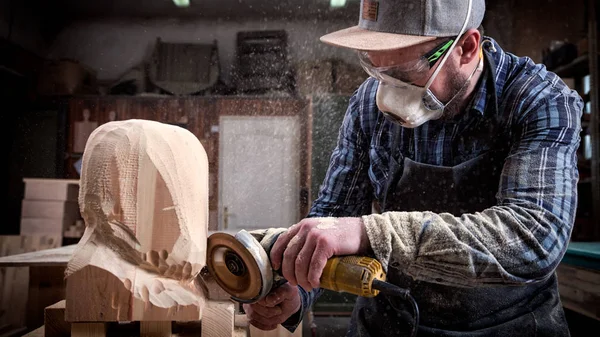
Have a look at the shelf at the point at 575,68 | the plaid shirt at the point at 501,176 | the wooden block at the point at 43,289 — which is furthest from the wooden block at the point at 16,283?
the shelf at the point at 575,68

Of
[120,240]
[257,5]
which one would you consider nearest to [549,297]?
[120,240]

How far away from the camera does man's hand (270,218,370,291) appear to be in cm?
93

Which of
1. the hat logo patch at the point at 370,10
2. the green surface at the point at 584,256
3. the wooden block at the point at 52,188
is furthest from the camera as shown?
the green surface at the point at 584,256

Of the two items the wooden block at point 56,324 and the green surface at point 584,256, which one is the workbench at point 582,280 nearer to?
the green surface at point 584,256

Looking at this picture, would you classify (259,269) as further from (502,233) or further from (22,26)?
(22,26)

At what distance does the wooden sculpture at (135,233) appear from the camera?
918mm

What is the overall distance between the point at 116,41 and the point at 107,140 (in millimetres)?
767

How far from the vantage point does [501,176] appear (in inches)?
43.4

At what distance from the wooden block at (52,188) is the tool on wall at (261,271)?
623mm

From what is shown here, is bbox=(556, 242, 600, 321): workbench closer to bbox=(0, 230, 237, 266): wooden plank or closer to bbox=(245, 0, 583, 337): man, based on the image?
bbox=(245, 0, 583, 337): man

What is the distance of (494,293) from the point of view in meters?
1.29

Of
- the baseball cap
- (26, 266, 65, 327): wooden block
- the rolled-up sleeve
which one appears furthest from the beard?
(26, 266, 65, 327): wooden block

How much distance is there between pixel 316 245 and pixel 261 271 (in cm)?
13

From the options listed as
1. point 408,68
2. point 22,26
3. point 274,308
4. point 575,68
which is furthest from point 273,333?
point 575,68
